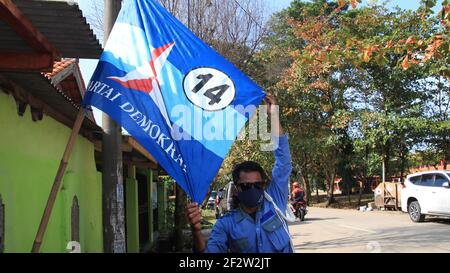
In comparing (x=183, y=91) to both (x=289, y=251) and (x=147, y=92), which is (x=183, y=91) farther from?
(x=289, y=251)

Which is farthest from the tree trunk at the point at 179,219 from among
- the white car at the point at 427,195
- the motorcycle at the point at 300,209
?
the white car at the point at 427,195

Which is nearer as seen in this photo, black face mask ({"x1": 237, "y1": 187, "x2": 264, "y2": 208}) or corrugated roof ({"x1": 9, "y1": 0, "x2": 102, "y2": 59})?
black face mask ({"x1": 237, "y1": 187, "x2": 264, "y2": 208})

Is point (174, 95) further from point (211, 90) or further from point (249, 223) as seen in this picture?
point (249, 223)

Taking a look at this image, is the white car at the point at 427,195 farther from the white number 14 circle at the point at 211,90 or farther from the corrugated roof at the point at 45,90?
the white number 14 circle at the point at 211,90

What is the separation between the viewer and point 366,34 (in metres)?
24.8

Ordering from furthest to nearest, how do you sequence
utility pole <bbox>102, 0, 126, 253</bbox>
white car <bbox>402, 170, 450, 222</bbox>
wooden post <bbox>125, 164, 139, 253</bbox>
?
1. white car <bbox>402, 170, 450, 222</bbox>
2. wooden post <bbox>125, 164, 139, 253</bbox>
3. utility pole <bbox>102, 0, 126, 253</bbox>

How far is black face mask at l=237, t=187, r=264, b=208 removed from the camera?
11.0 ft

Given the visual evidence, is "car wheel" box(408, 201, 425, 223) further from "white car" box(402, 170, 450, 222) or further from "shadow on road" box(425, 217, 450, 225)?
"shadow on road" box(425, 217, 450, 225)

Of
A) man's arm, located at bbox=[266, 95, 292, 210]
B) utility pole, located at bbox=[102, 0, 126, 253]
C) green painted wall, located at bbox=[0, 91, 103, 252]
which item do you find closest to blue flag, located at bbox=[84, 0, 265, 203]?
man's arm, located at bbox=[266, 95, 292, 210]

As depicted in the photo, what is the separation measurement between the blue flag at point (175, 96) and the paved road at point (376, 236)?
25.6 feet

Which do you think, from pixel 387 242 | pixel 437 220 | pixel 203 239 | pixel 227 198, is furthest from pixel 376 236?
pixel 203 239

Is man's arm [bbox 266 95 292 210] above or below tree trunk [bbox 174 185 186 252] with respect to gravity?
above
